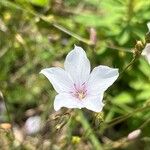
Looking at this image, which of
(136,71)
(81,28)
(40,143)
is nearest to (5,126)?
(40,143)

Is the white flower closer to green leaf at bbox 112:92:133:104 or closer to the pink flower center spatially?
the pink flower center

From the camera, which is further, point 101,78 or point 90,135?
point 90,135

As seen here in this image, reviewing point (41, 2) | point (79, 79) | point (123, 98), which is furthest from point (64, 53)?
point (79, 79)

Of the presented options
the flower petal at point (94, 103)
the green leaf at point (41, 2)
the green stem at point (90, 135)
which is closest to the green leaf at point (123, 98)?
the green stem at point (90, 135)

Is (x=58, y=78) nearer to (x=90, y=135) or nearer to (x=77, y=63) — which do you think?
(x=77, y=63)

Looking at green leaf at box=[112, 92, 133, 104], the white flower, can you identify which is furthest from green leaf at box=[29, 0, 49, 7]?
the white flower

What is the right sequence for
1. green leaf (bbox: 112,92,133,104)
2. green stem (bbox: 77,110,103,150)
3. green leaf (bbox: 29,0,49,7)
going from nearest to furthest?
green stem (bbox: 77,110,103,150) → green leaf (bbox: 112,92,133,104) → green leaf (bbox: 29,0,49,7)

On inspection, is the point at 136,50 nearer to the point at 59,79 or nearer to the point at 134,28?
the point at 59,79
